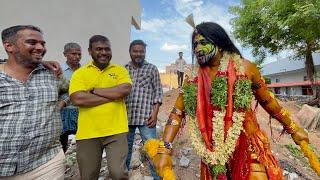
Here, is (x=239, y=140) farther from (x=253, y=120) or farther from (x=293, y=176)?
(x=293, y=176)

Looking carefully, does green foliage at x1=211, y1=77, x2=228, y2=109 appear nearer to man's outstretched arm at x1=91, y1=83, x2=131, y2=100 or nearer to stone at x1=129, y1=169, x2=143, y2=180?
man's outstretched arm at x1=91, y1=83, x2=131, y2=100

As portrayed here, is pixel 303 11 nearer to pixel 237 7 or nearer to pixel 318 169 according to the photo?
pixel 237 7

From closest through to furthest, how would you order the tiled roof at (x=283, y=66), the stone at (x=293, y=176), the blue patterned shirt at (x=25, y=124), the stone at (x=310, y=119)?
the blue patterned shirt at (x=25, y=124), the stone at (x=293, y=176), the stone at (x=310, y=119), the tiled roof at (x=283, y=66)

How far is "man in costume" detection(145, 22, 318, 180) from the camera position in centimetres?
290

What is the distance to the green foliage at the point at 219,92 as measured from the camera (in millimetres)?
2910

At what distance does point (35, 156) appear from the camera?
8.84 feet

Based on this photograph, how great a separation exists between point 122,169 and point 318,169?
1757 millimetres

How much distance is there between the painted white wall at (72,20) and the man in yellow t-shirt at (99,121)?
8.72 ft

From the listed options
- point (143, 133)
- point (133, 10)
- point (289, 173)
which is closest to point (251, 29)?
point (133, 10)

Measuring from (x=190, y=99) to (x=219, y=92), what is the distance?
0.25 metres

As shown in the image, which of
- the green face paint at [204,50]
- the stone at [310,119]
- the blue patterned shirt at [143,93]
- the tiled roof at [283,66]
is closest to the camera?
the green face paint at [204,50]

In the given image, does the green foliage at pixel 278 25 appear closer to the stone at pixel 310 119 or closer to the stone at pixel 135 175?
the stone at pixel 310 119

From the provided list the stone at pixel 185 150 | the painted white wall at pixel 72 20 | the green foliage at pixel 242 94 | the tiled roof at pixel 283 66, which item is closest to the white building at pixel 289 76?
the tiled roof at pixel 283 66

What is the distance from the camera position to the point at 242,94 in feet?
9.53
